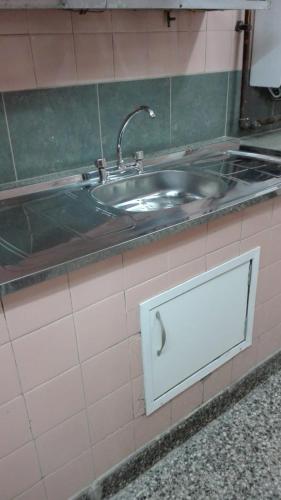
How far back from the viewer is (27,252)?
2.99 ft

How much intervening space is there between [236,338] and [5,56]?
1.18 metres

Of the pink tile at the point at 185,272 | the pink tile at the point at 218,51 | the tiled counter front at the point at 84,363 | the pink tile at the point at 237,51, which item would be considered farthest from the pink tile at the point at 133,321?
the pink tile at the point at 237,51

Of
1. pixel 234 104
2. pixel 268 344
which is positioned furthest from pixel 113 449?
pixel 234 104

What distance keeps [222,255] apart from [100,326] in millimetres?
463

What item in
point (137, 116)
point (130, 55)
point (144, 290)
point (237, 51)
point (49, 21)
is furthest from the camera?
point (237, 51)

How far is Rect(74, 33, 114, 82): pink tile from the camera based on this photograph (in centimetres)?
130

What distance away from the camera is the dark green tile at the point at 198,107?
163cm

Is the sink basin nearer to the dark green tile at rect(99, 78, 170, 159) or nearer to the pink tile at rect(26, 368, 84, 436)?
the dark green tile at rect(99, 78, 170, 159)

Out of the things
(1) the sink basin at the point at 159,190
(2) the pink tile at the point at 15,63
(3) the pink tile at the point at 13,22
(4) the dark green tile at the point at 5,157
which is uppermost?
(3) the pink tile at the point at 13,22

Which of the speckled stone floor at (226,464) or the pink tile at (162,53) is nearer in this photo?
the speckled stone floor at (226,464)

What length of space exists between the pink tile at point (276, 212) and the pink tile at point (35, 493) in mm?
1069

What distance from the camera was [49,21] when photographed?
121 cm

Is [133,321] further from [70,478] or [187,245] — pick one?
[70,478]

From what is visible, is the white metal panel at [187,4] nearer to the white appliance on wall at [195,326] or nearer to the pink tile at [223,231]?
the pink tile at [223,231]
